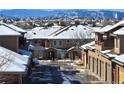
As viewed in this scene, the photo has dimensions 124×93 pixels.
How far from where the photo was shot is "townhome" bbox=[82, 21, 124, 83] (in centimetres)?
2070

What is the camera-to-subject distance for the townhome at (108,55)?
20703mm

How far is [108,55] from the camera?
22469mm

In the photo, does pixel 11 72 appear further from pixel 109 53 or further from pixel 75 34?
pixel 75 34

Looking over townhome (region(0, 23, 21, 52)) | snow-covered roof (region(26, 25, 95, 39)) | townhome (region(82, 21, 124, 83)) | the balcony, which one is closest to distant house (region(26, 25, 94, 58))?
snow-covered roof (region(26, 25, 95, 39))

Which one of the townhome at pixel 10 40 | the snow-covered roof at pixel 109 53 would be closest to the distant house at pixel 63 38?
the snow-covered roof at pixel 109 53

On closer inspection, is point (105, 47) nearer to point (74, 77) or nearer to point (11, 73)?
point (74, 77)

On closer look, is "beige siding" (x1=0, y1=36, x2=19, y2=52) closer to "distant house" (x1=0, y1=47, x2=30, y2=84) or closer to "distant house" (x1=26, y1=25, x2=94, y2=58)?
"distant house" (x1=0, y1=47, x2=30, y2=84)

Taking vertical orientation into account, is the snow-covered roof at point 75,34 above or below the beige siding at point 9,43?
below

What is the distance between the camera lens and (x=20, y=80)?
15.1 metres

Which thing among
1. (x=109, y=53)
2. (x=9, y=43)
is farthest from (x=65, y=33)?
(x=9, y=43)

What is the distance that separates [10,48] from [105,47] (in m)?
6.48

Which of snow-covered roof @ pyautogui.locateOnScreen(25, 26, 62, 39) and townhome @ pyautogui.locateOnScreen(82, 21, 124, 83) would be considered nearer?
townhome @ pyautogui.locateOnScreen(82, 21, 124, 83)

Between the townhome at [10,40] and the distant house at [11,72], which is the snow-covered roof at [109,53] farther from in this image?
the distant house at [11,72]
